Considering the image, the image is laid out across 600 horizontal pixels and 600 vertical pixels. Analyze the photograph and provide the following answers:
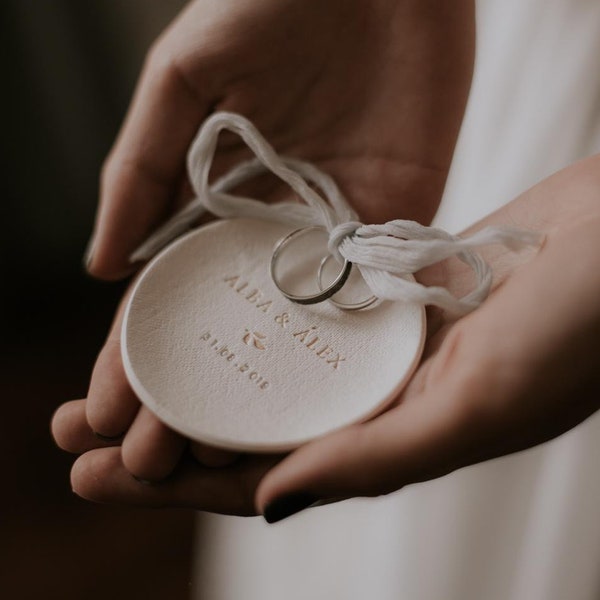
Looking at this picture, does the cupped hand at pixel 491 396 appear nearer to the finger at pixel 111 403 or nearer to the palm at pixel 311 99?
the finger at pixel 111 403

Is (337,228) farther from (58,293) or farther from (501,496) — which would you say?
(58,293)

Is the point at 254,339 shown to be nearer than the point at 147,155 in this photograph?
Yes

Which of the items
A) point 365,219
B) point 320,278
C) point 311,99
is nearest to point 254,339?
point 320,278

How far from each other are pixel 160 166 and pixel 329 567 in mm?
554

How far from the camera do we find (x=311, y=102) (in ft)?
2.53

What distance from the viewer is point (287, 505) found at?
0.49 metres

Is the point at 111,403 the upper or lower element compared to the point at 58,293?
upper

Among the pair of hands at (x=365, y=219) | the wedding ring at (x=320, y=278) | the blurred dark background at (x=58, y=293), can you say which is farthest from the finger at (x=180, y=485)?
the blurred dark background at (x=58, y=293)

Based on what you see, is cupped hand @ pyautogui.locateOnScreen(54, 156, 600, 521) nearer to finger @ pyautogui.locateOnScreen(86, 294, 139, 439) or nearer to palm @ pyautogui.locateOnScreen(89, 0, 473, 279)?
finger @ pyautogui.locateOnScreen(86, 294, 139, 439)

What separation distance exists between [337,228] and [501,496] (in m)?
0.41

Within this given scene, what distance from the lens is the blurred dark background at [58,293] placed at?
113 cm

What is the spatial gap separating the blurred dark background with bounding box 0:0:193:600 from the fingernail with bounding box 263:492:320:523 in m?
0.70

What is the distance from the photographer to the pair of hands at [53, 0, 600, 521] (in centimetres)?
47

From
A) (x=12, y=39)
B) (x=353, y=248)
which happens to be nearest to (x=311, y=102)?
(x=353, y=248)
